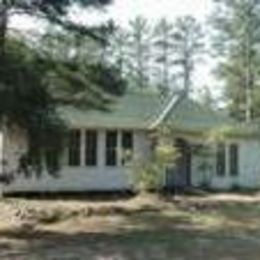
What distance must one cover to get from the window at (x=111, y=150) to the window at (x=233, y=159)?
6.60 metres

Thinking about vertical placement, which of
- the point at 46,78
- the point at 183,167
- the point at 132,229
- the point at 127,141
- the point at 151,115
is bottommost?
the point at 132,229

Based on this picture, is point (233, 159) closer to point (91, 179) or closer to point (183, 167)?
point (183, 167)

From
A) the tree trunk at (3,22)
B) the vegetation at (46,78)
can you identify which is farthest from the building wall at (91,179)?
the tree trunk at (3,22)

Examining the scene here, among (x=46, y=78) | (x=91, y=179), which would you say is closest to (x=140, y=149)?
(x=91, y=179)

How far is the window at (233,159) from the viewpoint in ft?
121

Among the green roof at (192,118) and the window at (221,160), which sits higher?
the green roof at (192,118)

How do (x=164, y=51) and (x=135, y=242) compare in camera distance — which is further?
(x=164, y=51)

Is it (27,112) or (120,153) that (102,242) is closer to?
(27,112)

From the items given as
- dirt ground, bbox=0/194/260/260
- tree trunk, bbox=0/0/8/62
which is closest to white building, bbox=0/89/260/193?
dirt ground, bbox=0/194/260/260

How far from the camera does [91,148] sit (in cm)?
3216

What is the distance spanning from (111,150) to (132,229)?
10.9 meters

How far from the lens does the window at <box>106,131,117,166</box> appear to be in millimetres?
32562

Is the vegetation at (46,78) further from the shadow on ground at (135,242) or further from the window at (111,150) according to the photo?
the window at (111,150)

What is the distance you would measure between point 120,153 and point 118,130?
113 cm
